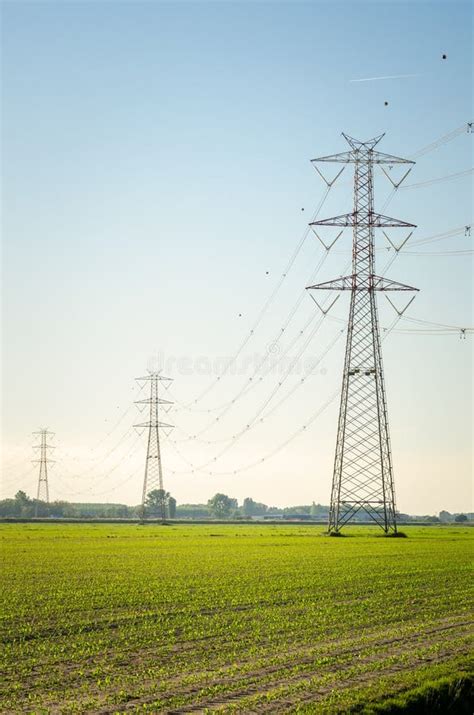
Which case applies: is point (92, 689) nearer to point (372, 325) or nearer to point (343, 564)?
point (343, 564)

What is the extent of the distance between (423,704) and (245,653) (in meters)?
4.99

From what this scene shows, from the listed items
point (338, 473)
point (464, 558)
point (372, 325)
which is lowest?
point (464, 558)

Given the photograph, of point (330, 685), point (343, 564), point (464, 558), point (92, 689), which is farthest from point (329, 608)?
point (464, 558)

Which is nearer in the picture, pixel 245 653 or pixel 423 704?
pixel 423 704

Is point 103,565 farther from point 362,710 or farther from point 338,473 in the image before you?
point 362,710

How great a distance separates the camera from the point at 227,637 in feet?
79.7

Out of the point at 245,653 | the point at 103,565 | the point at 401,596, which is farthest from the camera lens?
the point at 103,565

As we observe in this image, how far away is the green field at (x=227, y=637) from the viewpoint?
710 inches

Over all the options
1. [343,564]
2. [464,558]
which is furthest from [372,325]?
[343,564]

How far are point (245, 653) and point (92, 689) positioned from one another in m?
4.87

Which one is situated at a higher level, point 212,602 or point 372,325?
point 372,325

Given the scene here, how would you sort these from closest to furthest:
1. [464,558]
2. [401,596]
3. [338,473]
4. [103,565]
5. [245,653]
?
[245,653] → [401,596] → [103,565] → [464,558] → [338,473]

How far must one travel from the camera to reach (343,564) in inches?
1994

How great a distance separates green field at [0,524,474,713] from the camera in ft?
59.2
